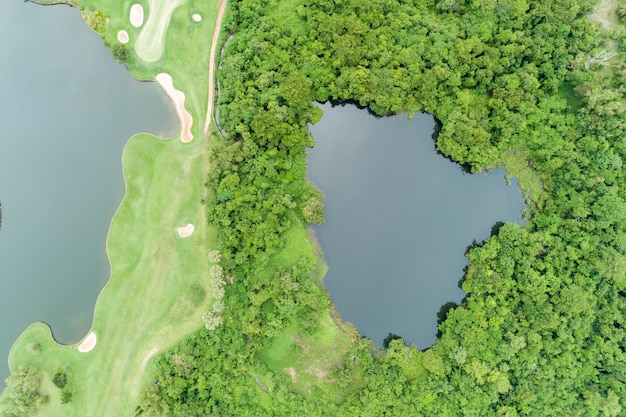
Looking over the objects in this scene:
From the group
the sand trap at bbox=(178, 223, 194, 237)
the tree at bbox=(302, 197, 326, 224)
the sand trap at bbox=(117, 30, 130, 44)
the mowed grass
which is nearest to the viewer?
the tree at bbox=(302, 197, 326, 224)

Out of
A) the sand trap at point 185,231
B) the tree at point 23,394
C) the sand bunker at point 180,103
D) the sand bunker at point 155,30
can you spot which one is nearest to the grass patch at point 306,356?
the sand trap at point 185,231

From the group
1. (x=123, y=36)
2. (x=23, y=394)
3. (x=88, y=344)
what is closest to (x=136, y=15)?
(x=123, y=36)

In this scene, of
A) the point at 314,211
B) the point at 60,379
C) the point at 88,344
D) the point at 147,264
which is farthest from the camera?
the point at 147,264

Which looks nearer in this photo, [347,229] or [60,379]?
[60,379]

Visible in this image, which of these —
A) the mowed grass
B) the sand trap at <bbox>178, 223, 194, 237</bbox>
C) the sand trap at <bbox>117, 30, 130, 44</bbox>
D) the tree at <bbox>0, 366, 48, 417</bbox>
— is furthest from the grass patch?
the sand trap at <bbox>117, 30, 130, 44</bbox>

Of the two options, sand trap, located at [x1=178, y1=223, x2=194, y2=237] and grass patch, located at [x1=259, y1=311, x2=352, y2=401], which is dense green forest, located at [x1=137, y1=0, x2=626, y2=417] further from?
sand trap, located at [x1=178, y1=223, x2=194, y2=237]

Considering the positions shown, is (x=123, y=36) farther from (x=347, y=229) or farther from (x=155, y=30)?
(x=347, y=229)
